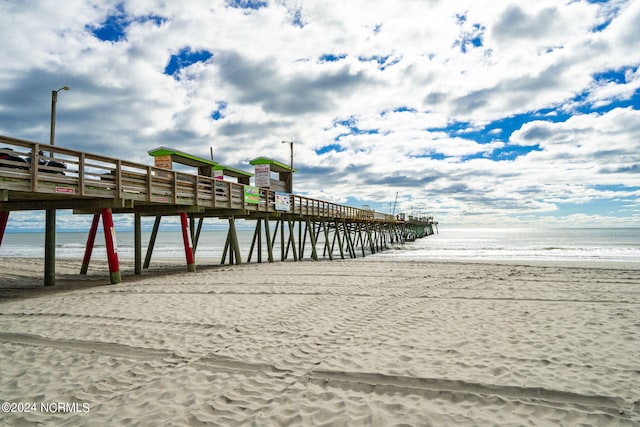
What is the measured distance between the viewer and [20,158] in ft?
27.8

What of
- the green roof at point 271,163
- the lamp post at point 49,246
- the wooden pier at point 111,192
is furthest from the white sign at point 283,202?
the lamp post at point 49,246

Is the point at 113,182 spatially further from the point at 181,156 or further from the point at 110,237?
the point at 181,156

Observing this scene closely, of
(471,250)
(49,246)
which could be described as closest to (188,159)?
(49,246)

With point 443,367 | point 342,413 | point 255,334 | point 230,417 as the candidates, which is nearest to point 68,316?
point 255,334

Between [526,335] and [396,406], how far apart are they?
10.6 feet

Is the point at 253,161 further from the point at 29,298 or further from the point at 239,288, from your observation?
the point at 29,298

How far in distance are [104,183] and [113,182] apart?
→ 339 millimetres

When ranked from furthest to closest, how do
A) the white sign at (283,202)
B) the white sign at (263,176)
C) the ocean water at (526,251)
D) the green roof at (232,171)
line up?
1. the ocean water at (526,251)
2. the white sign at (263,176)
3. the white sign at (283,202)
4. the green roof at (232,171)

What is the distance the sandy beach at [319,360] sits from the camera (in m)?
3.43

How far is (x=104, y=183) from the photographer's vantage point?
33.5ft

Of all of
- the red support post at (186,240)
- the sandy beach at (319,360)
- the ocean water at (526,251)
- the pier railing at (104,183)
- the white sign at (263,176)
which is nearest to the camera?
the sandy beach at (319,360)

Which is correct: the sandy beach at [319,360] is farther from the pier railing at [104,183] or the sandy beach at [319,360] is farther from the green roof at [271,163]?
the green roof at [271,163]

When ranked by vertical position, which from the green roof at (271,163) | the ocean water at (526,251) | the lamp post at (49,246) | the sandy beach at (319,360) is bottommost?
the ocean water at (526,251)

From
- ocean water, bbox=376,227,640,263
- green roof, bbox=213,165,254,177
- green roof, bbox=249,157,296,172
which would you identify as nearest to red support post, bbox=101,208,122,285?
green roof, bbox=213,165,254,177
